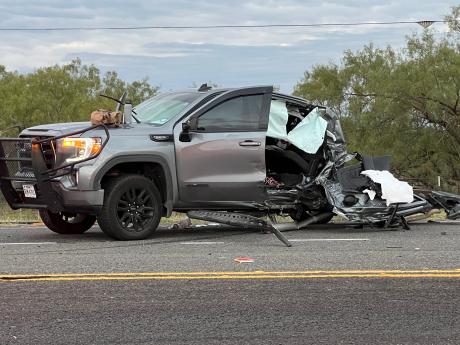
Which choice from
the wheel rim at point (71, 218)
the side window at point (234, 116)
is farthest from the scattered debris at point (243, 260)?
the wheel rim at point (71, 218)

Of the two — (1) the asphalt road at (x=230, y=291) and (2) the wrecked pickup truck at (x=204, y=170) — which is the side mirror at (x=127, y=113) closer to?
(2) the wrecked pickup truck at (x=204, y=170)

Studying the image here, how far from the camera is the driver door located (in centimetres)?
892

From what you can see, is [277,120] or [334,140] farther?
[334,140]

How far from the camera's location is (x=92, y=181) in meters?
8.29

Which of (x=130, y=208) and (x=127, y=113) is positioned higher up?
(x=127, y=113)

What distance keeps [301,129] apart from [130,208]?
287 cm

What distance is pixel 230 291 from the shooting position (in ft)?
19.5

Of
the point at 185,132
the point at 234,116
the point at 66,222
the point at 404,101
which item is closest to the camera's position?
the point at 185,132

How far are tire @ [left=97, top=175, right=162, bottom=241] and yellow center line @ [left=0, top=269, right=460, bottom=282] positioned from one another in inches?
77.5

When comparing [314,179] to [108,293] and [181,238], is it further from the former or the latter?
[108,293]

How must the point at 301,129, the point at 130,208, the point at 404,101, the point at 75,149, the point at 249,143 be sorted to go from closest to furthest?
the point at 75,149, the point at 130,208, the point at 249,143, the point at 301,129, the point at 404,101

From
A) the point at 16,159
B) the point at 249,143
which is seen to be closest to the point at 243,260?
the point at 249,143

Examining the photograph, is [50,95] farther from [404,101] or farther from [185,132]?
[185,132]

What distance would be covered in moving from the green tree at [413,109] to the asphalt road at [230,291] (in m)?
28.4
